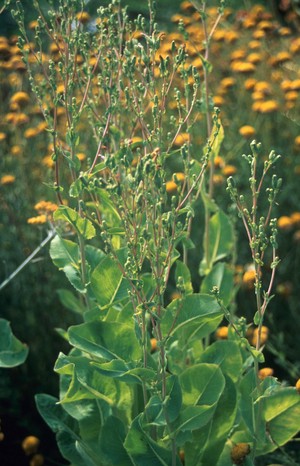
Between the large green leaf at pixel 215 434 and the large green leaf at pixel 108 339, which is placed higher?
the large green leaf at pixel 108 339

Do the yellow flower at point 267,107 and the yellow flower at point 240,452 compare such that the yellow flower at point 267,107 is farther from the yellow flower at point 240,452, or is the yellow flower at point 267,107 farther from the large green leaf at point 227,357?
the yellow flower at point 240,452

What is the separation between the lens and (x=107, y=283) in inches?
84.4

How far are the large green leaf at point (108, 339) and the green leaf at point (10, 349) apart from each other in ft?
1.16

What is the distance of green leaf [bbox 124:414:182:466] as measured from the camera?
2002mm

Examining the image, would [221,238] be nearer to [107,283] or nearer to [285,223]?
[107,283]

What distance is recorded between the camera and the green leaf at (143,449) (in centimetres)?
200

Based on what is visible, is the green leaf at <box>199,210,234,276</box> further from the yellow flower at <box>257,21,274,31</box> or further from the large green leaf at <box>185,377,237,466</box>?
the yellow flower at <box>257,21,274,31</box>

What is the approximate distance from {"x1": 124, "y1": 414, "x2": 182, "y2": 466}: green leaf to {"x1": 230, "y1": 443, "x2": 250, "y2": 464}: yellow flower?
19cm

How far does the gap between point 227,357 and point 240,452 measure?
0.26 meters

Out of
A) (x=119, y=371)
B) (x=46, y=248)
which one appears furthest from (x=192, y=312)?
(x=46, y=248)

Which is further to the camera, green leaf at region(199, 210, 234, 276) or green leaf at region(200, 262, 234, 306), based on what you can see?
green leaf at region(199, 210, 234, 276)

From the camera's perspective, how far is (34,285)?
11.0 feet

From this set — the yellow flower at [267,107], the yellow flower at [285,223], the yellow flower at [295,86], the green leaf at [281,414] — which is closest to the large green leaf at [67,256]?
the green leaf at [281,414]

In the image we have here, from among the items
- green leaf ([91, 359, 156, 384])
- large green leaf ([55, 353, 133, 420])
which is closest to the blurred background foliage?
large green leaf ([55, 353, 133, 420])
